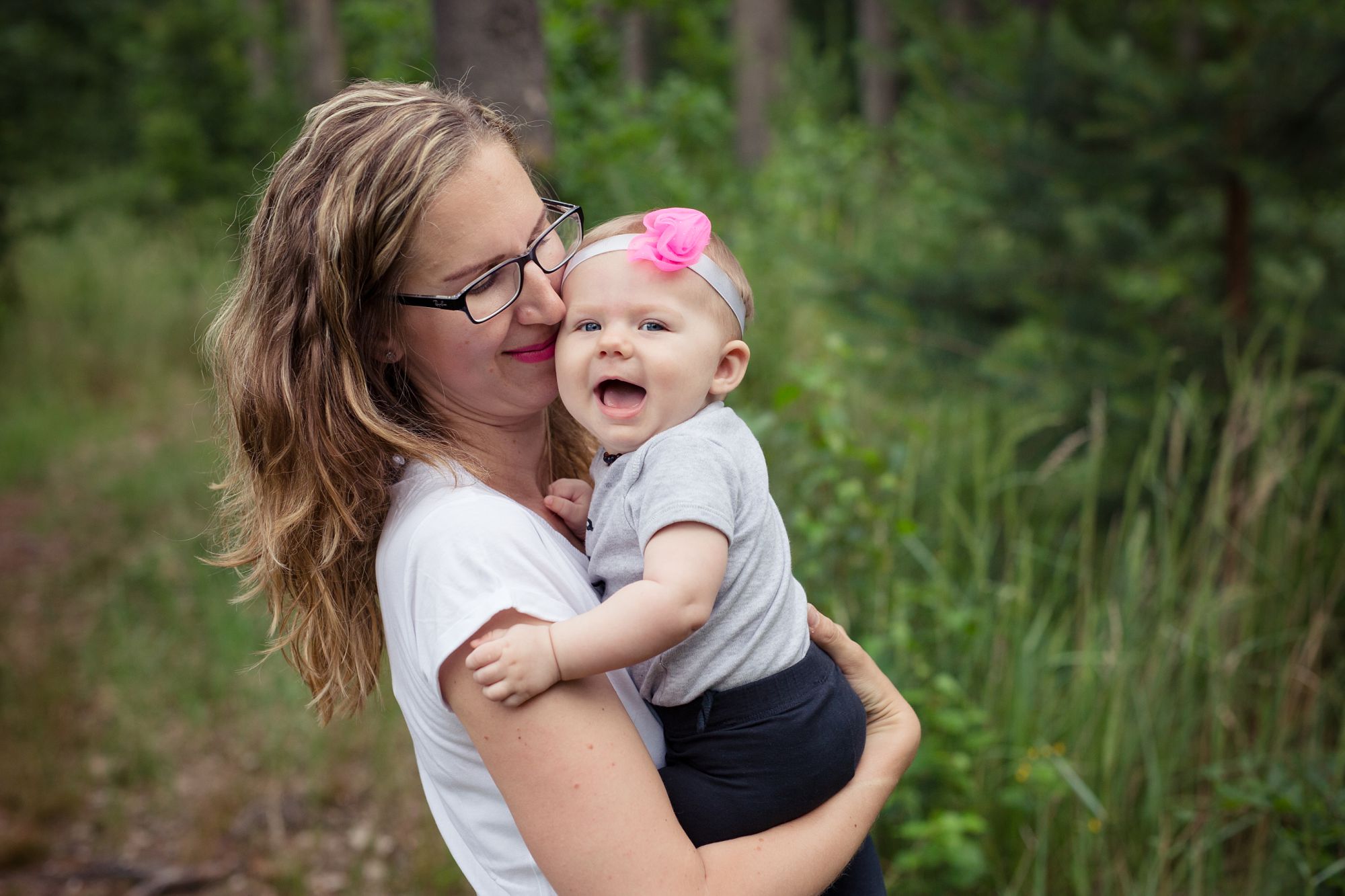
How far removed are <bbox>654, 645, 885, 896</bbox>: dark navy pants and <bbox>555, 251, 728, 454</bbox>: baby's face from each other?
375 millimetres

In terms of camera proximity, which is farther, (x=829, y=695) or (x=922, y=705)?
(x=922, y=705)

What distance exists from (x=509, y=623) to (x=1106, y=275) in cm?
345

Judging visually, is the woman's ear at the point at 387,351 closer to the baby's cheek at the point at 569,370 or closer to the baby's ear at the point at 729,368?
the baby's cheek at the point at 569,370

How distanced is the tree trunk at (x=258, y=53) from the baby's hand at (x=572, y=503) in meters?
10.2

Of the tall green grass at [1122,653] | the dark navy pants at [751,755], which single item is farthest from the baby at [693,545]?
the tall green grass at [1122,653]

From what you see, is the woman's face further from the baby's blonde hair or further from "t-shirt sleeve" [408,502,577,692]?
"t-shirt sleeve" [408,502,577,692]

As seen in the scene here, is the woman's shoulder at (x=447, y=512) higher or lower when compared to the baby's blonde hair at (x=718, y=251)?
lower

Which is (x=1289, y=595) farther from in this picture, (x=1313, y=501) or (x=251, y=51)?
(x=251, y=51)

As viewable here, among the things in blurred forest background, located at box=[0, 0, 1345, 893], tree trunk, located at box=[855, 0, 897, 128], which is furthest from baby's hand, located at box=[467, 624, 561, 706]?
tree trunk, located at box=[855, 0, 897, 128]

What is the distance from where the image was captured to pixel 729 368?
150 centimetres

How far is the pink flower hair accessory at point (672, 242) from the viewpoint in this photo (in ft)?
4.61

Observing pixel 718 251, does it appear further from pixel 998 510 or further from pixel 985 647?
pixel 998 510

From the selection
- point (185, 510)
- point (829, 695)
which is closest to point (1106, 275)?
point (829, 695)

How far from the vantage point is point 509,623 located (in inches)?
47.1
